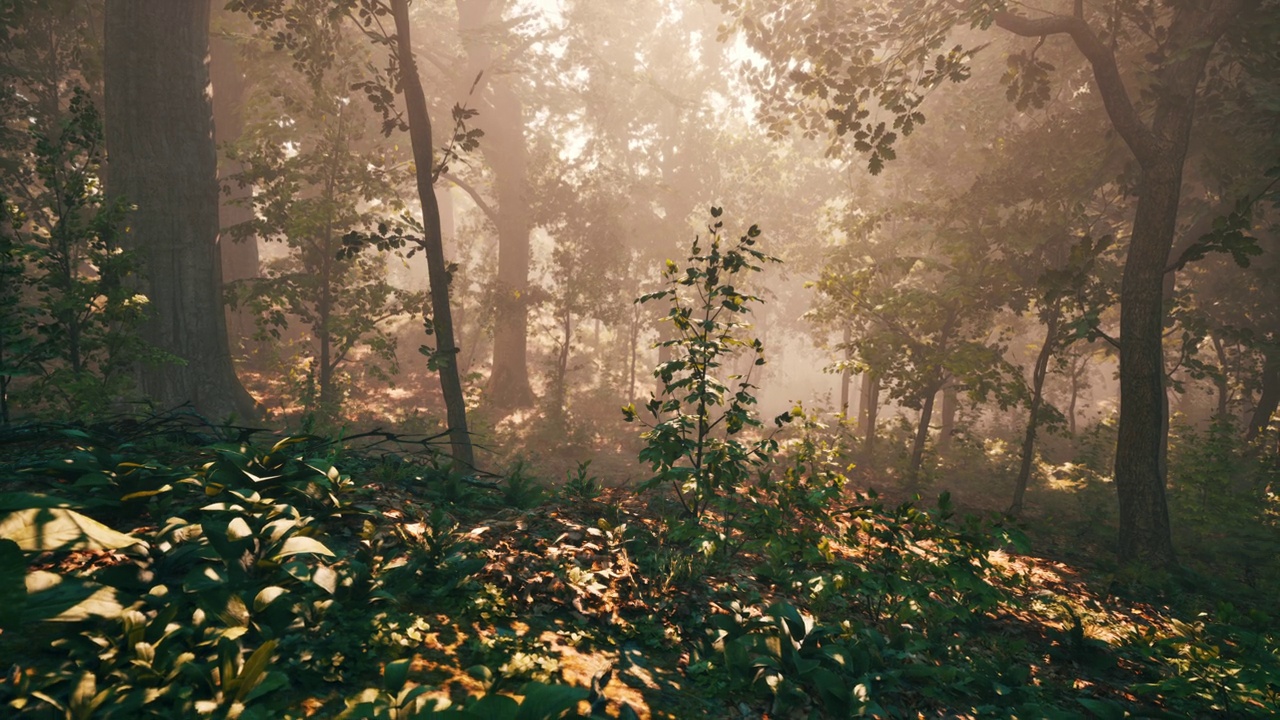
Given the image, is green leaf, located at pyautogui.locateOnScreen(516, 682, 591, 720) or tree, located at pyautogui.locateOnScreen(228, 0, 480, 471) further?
tree, located at pyautogui.locateOnScreen(228, 0, 480, 471)

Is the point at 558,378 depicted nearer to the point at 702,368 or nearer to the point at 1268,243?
the point at 702,368

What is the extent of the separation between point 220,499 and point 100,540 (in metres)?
0.87

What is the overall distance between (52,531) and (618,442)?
16300mm

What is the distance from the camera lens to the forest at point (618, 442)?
262 centimetres

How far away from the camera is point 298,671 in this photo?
2.33 metres

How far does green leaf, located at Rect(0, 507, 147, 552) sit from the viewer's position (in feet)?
7.55

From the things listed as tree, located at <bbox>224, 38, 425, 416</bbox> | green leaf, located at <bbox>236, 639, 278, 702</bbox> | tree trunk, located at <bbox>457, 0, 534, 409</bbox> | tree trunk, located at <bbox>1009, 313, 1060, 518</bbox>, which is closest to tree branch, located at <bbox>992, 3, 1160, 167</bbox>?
tree trunk, located at <bbox>1009, 313, 1060, 518</bbox>

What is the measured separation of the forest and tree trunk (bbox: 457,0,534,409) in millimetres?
462

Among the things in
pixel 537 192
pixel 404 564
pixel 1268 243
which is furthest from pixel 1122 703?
pixel 537 192

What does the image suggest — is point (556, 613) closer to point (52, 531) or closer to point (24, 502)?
point (52, 531)

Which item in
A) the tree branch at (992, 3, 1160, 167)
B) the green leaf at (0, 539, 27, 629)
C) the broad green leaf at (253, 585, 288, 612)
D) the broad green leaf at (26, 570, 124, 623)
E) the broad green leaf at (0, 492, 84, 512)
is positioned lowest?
the broad green leaf at (253, 585, 288, 612)

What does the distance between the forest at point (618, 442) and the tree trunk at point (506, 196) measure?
462mm

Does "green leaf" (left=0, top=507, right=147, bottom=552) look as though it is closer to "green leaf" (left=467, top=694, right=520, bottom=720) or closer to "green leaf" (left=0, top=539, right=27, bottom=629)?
"green leaf" (left=0, top=539, right=27, bottom=629)

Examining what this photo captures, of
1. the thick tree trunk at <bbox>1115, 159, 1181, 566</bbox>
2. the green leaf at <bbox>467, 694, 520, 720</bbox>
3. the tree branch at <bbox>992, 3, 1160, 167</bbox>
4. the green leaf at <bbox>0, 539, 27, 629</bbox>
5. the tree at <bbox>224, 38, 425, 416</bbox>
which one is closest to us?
the green leaf at <bbox>0, 539, 27, 629</bbox>
